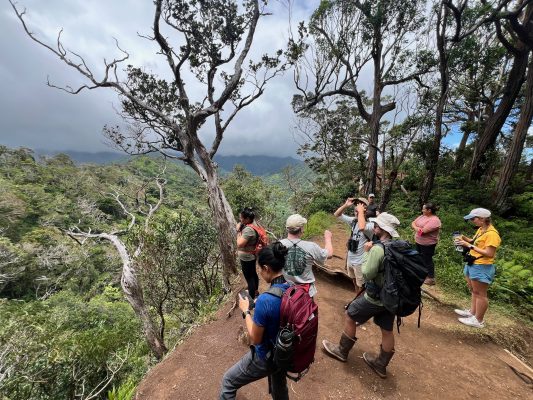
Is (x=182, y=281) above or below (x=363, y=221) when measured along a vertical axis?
below

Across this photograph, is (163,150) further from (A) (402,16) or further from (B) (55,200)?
(B) (55,200)

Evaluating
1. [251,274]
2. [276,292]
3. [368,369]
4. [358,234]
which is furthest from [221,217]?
[276,292]

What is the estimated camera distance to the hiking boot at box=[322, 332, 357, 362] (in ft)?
11.2

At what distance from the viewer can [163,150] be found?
10852mm

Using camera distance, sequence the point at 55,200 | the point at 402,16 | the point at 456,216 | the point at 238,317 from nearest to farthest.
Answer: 1. the point at 238,317
2. the point at 456,216
3. the point at 402,16
4. the point at 55,200

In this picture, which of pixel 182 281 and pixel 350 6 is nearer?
pixel 182 281

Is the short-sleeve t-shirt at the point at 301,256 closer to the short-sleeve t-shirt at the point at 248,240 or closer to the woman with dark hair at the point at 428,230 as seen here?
the short-sleeve t-shirt at the point at 248,240

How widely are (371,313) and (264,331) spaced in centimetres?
157

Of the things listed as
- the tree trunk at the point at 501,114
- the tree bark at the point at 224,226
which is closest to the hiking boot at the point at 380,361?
the tree bark at the point at 224,226

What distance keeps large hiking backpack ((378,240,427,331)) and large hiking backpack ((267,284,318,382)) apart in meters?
1.11

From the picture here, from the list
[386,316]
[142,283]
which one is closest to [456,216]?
[386,316]

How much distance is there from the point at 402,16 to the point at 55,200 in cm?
3929

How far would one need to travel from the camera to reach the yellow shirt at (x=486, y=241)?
4023 millimetres

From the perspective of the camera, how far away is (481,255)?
4.16 metres
